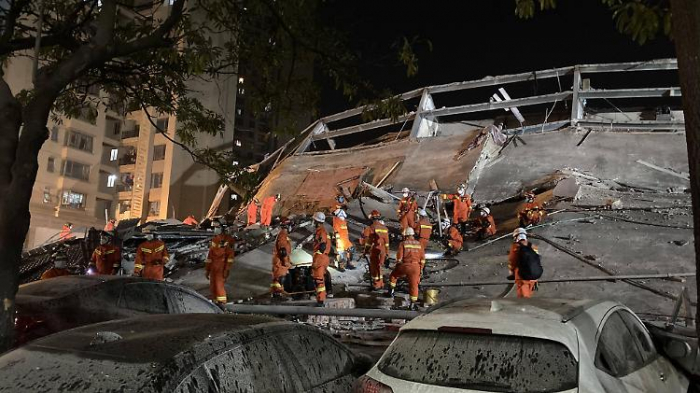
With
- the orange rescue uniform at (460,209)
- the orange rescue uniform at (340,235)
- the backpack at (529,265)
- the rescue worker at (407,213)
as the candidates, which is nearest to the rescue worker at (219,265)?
Result: the orange rescue uniform at (340,235)

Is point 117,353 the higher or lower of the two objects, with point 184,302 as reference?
higher

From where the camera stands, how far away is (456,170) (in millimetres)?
20203

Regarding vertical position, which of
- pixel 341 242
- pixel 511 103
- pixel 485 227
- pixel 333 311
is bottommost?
pixel 333 311

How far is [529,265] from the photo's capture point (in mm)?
8828

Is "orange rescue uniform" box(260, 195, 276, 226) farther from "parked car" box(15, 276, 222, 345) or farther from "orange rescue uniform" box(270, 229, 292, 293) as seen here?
"parked car" box(15, 276, 222, 345)

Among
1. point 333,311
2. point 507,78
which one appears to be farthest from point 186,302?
point 507,78

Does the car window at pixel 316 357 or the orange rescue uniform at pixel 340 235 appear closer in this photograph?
the car window at pixel 316 357

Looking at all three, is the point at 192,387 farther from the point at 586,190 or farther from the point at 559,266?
the point at 586,190

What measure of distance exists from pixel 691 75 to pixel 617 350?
1.68 m

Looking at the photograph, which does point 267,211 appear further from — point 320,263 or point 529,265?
point 529,265

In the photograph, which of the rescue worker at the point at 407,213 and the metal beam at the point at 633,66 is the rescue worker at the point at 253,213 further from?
the metal beam at the point at 633,66

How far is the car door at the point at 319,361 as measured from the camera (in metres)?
3.57

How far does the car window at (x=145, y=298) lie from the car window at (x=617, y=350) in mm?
4895

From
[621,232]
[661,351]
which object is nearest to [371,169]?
[621,232]
